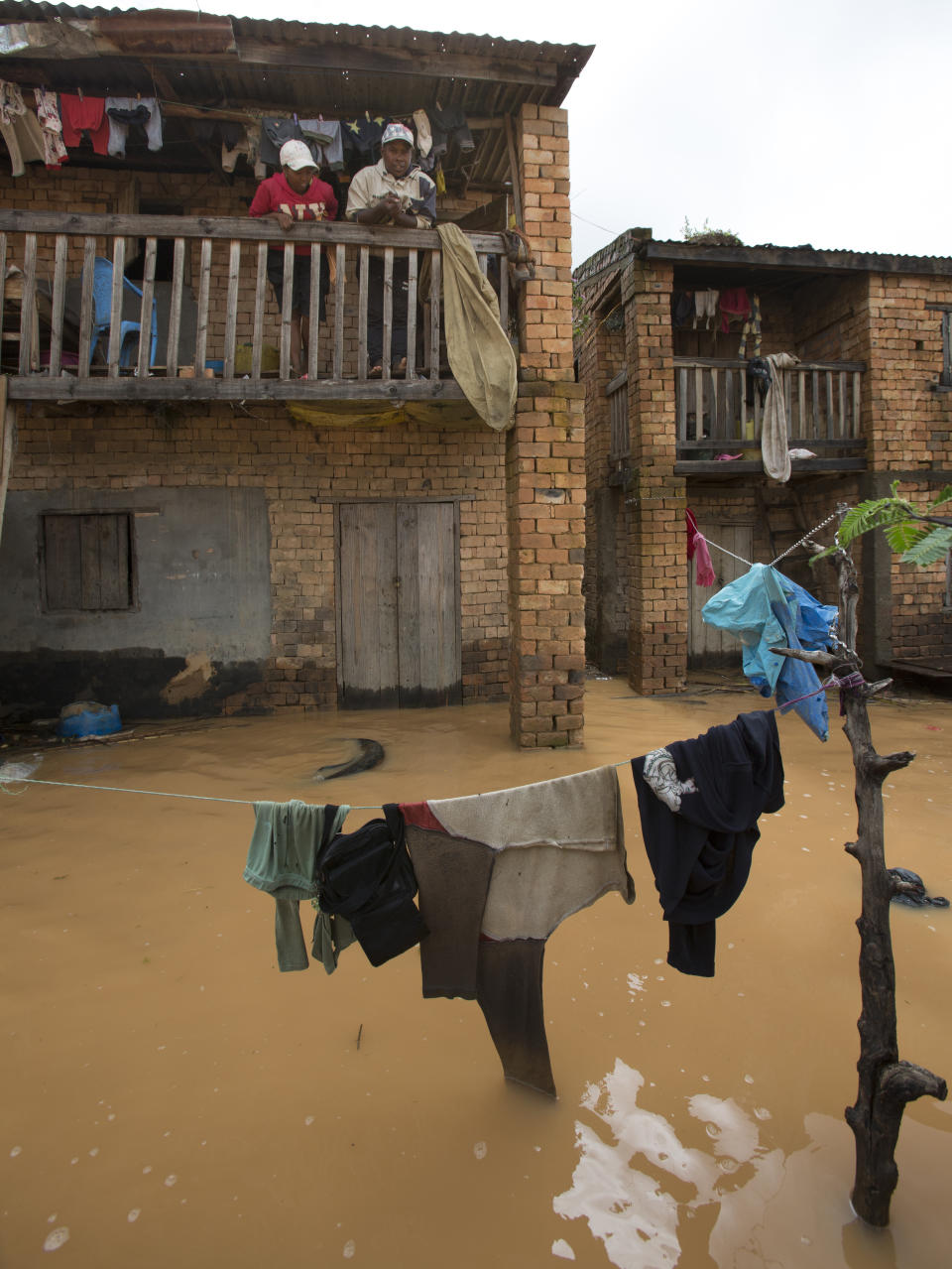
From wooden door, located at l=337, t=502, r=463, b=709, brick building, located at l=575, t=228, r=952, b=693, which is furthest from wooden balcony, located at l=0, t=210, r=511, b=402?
brick building, located at l=575, t=228, r=952, b=693

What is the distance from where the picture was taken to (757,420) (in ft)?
30.3

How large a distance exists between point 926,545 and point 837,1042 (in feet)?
6.46

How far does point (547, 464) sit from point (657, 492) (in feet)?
11.2

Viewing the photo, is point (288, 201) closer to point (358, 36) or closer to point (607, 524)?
point (358, 36)

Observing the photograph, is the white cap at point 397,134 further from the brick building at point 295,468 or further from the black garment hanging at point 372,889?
the black garment hanging at point 372,889

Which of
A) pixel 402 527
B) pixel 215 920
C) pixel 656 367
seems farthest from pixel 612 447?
pixel 215 920

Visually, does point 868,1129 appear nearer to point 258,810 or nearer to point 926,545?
point 926,545

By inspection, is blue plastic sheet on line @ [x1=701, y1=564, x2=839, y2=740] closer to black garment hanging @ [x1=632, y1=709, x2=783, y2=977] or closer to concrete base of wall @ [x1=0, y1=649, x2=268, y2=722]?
black garment hanging @ [x1=632, y1=709, x2=783, y2=977]

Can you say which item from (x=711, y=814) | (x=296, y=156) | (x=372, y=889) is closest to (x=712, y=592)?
(x=296, y=156)

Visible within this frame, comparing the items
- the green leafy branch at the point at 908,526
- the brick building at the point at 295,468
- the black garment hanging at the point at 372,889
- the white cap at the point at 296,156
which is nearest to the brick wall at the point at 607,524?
the brick building at the point at 295,468

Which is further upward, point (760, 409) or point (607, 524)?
point (760, 409)

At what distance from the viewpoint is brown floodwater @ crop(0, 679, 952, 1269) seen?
210cm

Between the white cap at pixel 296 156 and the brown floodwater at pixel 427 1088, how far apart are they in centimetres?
525

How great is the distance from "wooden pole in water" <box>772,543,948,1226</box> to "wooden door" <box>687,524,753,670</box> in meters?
8.82
